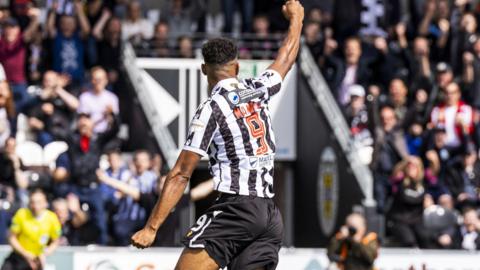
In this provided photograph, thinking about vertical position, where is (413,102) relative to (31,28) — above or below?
below

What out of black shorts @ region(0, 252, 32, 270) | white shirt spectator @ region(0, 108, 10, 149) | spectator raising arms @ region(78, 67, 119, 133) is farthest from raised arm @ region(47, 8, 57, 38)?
black shorts @ region(0, 252, 32, 270)

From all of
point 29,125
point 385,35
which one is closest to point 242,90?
point 29,125

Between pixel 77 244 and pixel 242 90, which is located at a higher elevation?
pixel 242 90

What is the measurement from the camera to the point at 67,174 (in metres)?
16.3

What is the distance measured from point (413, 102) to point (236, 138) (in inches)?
423

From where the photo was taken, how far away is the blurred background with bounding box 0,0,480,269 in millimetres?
16125

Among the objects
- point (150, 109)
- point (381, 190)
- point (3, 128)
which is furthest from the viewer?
Result: point (150, 109)

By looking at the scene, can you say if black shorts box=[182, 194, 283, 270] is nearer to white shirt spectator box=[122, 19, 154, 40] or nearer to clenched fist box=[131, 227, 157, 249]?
clenched fist box=[131, 227, 157, 249]

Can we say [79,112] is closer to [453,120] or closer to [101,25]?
[101,25]

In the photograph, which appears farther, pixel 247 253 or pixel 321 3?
pixel 321 3

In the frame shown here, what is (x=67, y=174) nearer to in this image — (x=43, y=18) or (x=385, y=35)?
(x=43, y=18)

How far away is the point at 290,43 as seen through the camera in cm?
874

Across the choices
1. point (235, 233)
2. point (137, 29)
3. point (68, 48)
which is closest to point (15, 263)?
point (68, 48)

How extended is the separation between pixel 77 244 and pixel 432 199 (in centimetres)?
471
